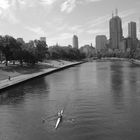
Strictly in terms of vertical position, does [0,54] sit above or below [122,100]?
above

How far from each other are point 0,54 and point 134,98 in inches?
2496

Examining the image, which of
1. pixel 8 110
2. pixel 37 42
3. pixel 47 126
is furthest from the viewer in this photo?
pixel 37 42

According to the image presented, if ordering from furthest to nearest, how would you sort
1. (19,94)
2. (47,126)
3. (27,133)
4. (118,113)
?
(19,94)
(118,113)
(47,126)
(27,133)

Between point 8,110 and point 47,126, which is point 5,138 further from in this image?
point 8,110

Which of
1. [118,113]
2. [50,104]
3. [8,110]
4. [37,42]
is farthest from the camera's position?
[37,42]

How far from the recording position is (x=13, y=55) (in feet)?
266

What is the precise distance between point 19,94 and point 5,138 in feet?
62.7

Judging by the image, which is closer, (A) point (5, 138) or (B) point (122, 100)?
(A) point (5, 138)

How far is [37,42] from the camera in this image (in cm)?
12638

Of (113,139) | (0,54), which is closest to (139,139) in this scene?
(113,139)

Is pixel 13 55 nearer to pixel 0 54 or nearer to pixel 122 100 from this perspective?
pixel 0 54

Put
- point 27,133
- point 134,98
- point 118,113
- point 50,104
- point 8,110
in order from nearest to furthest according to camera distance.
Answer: point 27,133
point 118,113
point 8,110
point 50,104
point 134,98

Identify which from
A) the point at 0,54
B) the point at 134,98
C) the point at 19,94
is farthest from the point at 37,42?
the point at 134,98

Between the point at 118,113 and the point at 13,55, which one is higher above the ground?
the point at 13,55
